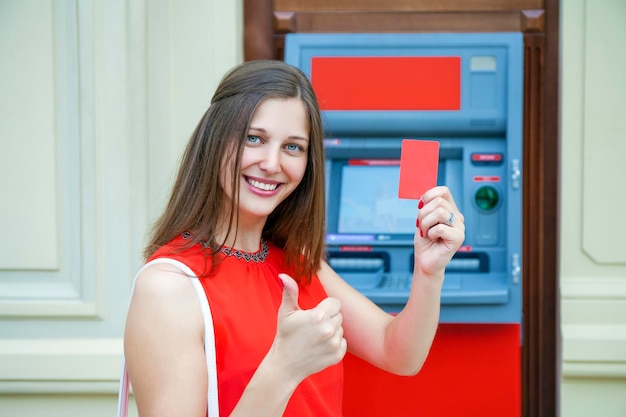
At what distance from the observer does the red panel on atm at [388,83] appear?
2676 millimetres

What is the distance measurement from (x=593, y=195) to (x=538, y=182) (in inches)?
8.5

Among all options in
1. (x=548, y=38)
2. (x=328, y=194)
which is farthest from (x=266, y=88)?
(x=548, y=38)

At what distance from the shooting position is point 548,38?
295cm

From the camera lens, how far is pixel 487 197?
267cm

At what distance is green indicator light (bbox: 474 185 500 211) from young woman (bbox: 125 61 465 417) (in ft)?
3.26

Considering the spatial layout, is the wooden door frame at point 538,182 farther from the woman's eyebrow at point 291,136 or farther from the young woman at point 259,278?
the woman's eyebrow at point 291,136

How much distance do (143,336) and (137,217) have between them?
1.55 meters

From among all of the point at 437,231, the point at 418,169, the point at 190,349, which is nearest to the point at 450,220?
the point at 437,231

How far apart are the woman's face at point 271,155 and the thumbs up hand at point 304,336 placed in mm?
333

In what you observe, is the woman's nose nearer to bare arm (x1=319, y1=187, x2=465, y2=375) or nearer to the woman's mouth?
the woman's mouth

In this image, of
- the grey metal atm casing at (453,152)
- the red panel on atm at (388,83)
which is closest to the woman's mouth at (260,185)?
the grey metal atm casing at (453,152)

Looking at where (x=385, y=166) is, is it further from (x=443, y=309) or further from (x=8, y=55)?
(x=8, y=55)

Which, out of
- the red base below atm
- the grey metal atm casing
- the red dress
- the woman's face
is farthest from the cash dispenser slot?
the woman's face

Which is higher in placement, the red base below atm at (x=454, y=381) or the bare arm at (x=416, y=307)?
the bare arm at (x=416, y=307)
